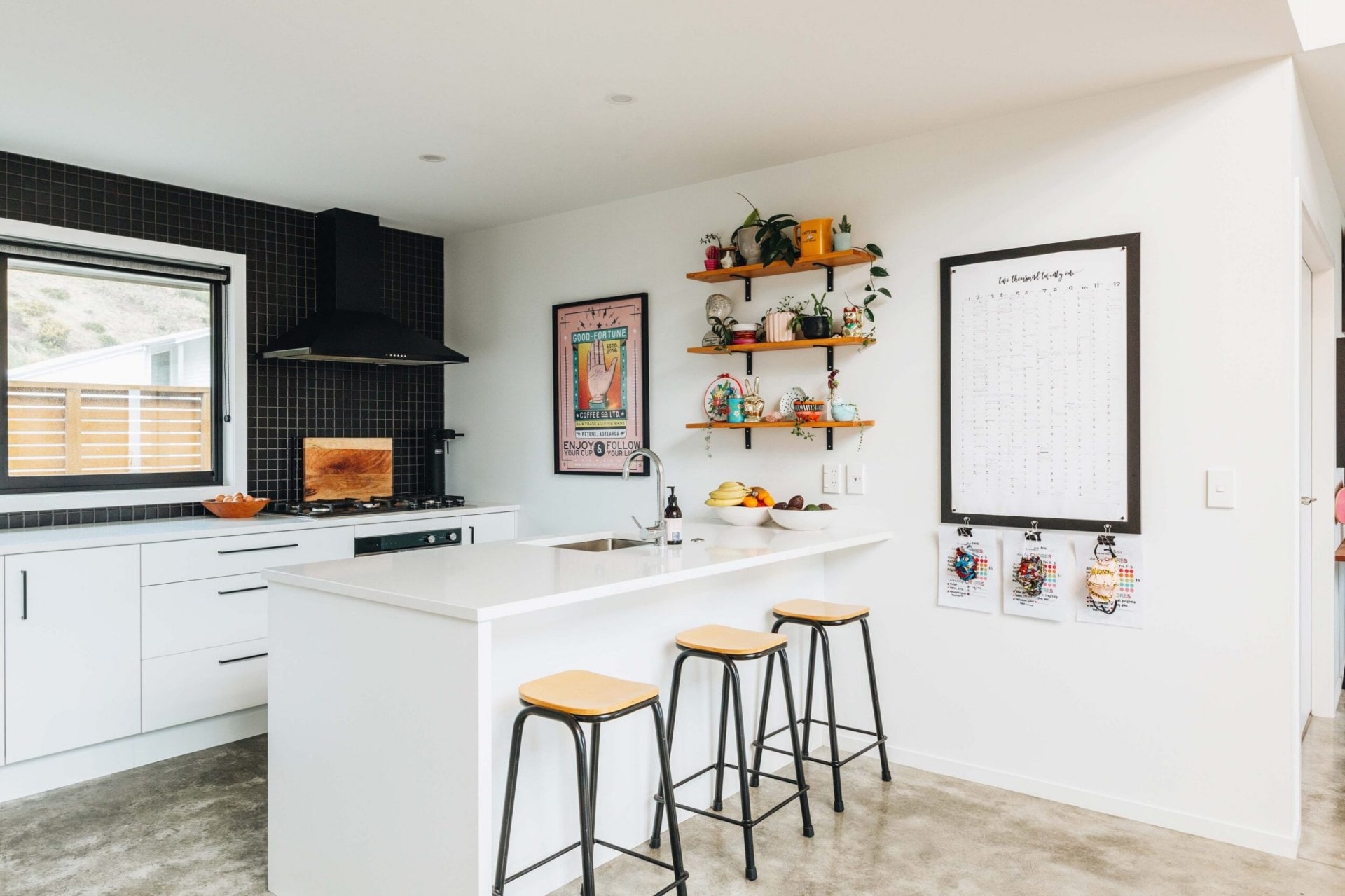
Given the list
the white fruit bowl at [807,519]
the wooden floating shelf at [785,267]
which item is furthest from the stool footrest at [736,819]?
the wooden floating shelf at [785,267]

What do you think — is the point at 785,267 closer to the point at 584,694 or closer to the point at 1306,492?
the point at 584,694

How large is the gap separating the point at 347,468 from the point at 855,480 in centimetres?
265

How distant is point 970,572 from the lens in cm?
327

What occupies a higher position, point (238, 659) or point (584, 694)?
point (584, 694)

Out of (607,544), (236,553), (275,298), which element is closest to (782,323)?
(607,544)

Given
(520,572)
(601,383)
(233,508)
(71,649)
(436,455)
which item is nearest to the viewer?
(520,572)

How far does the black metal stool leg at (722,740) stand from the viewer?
2881 mm

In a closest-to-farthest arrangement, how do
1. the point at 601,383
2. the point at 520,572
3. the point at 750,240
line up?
the point at 520,572 < the point at 750,240 < the point at 601,383

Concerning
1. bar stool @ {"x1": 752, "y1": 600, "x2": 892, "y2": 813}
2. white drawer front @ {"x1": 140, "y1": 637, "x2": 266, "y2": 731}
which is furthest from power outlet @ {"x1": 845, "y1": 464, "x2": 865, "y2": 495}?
white drawer front @ {"x1": 140, "y1": 637, "x2": 266, "y2": 731}

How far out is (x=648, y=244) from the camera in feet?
13.9

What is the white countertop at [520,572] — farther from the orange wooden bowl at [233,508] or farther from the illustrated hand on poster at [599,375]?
the orange wooden bowl at [233,508]

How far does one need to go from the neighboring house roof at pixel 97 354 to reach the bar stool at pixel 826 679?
2970 mm

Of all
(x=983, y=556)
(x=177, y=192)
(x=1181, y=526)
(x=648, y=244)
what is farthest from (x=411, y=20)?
(x=1181, y=526)

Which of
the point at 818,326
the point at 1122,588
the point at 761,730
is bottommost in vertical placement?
the point at 761,730
